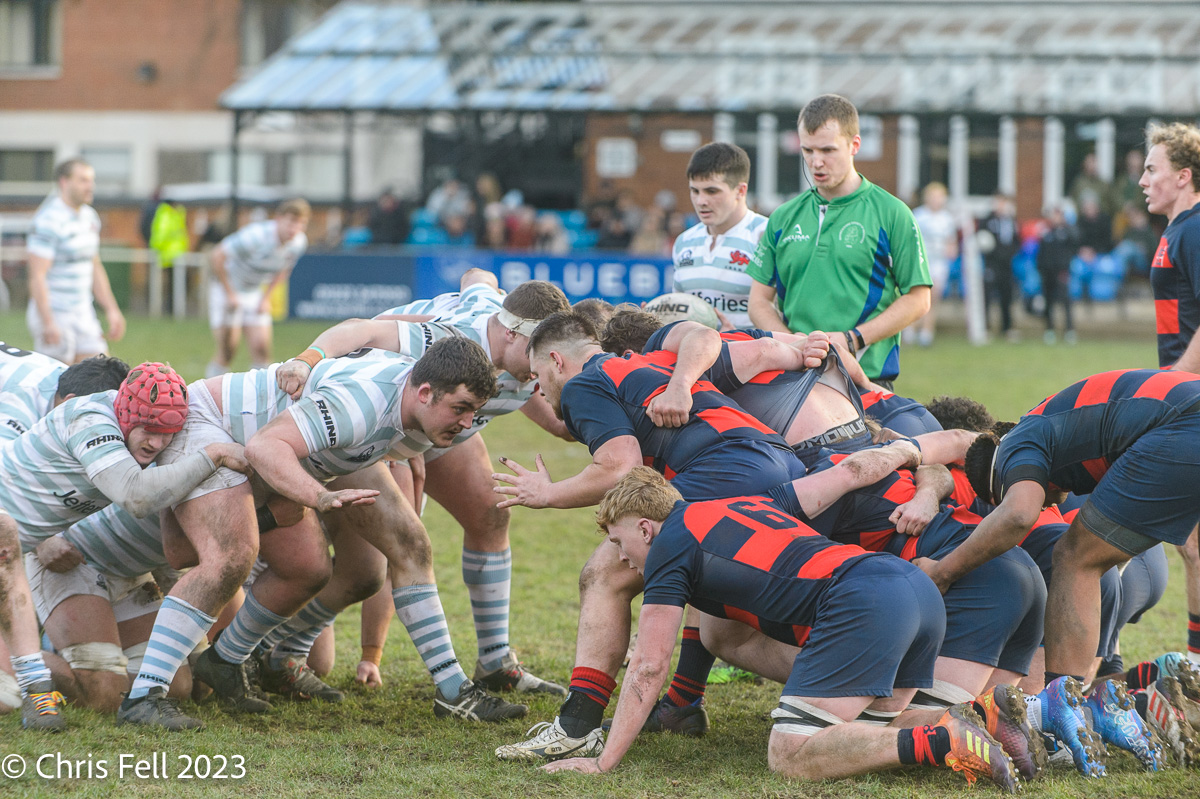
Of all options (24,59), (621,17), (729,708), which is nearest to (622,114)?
(621,17)

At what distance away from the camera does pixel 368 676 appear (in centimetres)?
516

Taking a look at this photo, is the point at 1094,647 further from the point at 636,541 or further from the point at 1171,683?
the point at 636,541

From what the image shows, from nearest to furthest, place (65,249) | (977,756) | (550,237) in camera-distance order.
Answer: (977,756) → (65,249) → (550,237)

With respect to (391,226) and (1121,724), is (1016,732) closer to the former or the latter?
(1121,724)

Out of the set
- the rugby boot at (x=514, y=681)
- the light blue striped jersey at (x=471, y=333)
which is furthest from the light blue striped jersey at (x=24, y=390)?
the rugby boot at (x=514, y=681)

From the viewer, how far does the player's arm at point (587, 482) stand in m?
4.22

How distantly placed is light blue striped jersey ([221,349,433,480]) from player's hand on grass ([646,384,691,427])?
91 centimetres

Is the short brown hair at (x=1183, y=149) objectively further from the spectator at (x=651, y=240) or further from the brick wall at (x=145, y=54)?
the brick wall at (x=145, y=54)

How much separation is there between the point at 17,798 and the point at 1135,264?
64.1ft

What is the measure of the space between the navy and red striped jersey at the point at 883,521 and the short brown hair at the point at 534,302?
124 cm

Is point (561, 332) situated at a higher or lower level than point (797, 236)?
lower

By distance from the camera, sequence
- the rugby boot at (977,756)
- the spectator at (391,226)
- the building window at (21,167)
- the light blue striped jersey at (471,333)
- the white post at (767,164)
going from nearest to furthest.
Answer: the rugby boot at (977,756)
the light blue striped jersey at (471,333)
the spectator at (391,226)
the white post at (767,164)
the building window at (21,167)

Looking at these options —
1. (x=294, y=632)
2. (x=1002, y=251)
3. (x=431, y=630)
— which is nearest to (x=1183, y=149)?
(x=431, y=630)

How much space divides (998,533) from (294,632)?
271 cm
